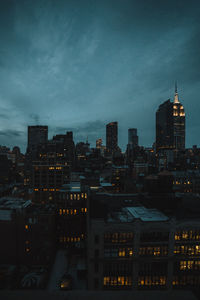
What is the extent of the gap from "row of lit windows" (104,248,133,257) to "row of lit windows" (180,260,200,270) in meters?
13.5

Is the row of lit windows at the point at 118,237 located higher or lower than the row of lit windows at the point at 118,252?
higher

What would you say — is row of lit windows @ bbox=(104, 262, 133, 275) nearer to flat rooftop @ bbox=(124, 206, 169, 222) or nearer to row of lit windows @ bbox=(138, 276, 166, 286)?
row of lit windows @ bbox=(138, 276, 166, 286)

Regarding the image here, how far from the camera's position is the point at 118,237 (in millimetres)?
43688

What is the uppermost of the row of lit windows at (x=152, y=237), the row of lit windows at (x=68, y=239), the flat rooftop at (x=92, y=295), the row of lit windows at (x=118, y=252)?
the flat rooftop at (x=92, y=295)

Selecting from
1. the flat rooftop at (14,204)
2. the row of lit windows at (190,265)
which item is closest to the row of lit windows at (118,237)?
the row of lit windows at (190,265)

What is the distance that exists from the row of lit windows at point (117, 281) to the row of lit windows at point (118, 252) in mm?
5346

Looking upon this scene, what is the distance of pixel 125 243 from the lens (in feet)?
143

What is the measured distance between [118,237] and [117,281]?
34.4ft

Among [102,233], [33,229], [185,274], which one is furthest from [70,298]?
[33,229]

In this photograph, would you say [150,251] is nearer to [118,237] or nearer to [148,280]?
[148,280]

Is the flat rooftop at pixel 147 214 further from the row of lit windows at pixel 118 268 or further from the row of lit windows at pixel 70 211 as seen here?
the row of lit windows at pixel 70 211

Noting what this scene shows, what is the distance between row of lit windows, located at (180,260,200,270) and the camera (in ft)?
147

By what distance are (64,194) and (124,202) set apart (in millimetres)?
25361

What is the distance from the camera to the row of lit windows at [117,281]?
143ft
